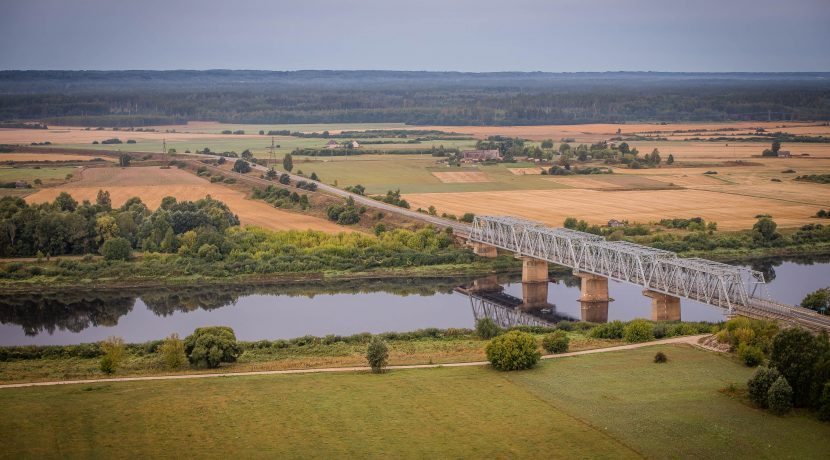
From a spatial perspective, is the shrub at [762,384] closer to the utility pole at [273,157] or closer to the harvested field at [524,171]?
the harvested field at [524,171]

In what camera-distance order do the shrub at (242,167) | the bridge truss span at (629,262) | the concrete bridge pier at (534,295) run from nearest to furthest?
the bridge truss span at (629,262)
the concrete bridge pier at (534,295)
the shrub at (242,167)

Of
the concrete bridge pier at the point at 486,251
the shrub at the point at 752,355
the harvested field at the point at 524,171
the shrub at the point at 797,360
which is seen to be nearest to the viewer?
the shrub at the point at 797,360

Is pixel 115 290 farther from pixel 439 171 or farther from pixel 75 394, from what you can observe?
pixel 439 171

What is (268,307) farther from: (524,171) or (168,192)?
(524,171)

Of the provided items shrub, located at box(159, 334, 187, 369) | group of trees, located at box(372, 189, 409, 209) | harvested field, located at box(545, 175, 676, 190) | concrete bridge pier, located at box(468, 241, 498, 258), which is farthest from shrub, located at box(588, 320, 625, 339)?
harvested field, located at box(545, 175, 676, 190)

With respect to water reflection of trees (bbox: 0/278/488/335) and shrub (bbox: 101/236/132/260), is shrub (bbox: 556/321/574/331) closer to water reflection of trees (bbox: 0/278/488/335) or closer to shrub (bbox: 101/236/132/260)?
water reflection of trees (bbox: 0/278/488/335)

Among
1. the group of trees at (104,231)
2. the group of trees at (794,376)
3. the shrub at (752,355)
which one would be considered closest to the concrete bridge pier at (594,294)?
the shrub at (752,355)

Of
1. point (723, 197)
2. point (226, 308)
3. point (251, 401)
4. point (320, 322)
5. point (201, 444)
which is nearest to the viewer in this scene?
point (201, 444)

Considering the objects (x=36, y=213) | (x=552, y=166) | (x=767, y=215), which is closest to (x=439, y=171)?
(x=552, y=166)
